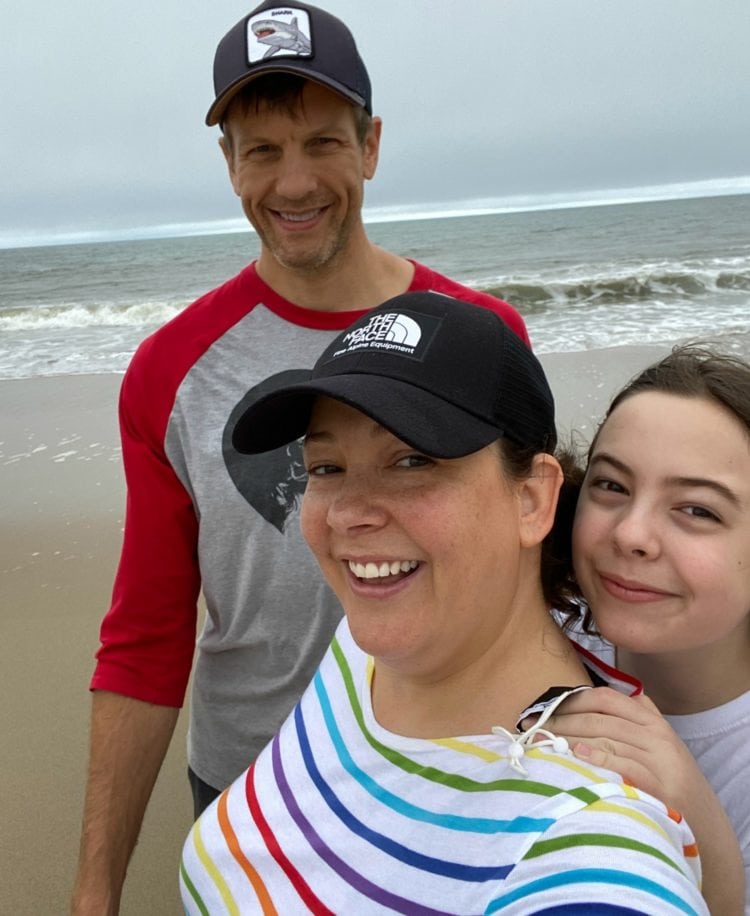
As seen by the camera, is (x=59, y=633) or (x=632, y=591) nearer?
(x=632, y=591)

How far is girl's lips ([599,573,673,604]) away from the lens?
154 cm

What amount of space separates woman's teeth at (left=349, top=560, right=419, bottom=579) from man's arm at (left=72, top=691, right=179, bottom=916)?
1036 mm

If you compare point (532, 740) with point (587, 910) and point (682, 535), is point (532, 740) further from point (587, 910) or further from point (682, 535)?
point (682, 535)

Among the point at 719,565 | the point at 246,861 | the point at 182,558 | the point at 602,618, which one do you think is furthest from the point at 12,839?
the point at 719,565

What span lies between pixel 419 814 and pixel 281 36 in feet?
5.89

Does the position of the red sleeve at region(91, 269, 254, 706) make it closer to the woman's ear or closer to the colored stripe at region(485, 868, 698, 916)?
the woman's ear

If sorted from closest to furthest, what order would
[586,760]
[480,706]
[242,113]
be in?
[586,760] < [480,706] < [242,113]

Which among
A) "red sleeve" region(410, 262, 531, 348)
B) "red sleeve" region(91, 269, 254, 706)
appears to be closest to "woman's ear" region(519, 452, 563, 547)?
"red sleeve" region(410, 262, 531, 348)

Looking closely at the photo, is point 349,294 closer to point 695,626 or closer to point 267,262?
point 267,262

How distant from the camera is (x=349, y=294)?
219 cm

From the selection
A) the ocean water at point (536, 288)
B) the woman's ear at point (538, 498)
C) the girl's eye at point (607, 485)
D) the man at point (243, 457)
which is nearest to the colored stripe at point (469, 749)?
the woman's ear at point (538, 498)

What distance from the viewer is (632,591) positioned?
1.56 m

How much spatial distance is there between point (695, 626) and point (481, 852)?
0.66m

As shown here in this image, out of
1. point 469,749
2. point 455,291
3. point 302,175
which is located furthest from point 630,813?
point 302,175
